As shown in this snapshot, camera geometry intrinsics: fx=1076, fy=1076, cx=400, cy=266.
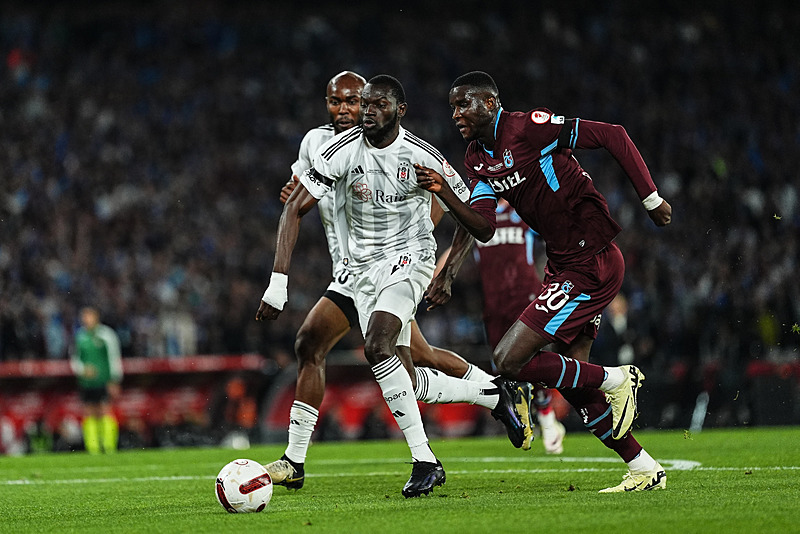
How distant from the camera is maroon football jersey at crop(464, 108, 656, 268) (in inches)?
246

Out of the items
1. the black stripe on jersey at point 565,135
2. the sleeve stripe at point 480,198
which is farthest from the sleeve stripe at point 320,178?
the black stripe on jersey at point 565,135

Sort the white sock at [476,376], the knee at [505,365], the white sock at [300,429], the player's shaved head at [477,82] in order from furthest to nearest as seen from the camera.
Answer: the white sock at [476,376], the white sock at [300,429], the player's shaved head at [477,82], the knee at [505,365]

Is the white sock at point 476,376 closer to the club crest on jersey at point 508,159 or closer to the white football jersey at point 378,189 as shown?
the white football jersey at point 378,189

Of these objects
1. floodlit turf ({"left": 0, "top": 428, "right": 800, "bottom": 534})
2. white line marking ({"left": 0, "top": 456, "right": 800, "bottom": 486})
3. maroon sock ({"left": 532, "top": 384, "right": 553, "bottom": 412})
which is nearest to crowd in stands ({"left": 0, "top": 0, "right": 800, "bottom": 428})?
maroon sock ({"left": 532, "top": 384, "right": 553, "bottom": 412})

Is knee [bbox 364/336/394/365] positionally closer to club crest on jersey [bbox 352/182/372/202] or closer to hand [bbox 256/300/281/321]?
hand [bbox 256/300/281/321]

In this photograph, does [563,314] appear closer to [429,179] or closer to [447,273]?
[447,273]

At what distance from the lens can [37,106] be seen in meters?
24.8

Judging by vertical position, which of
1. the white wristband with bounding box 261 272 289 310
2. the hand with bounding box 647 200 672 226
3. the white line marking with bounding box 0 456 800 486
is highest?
the hand with bounding box 647 200 672 226

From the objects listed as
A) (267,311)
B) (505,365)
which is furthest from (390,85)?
(505,365)

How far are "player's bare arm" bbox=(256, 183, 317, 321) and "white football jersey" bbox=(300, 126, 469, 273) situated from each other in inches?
7.8

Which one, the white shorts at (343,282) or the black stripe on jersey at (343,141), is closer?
the black stripe on jersey at (343,141)

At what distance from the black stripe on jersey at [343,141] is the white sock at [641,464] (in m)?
2.55

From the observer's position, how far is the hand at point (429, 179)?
6023 mm

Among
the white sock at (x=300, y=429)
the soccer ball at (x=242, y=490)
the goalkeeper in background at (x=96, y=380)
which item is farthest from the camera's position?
the goalkeeper in background at (x=96, y=380)
